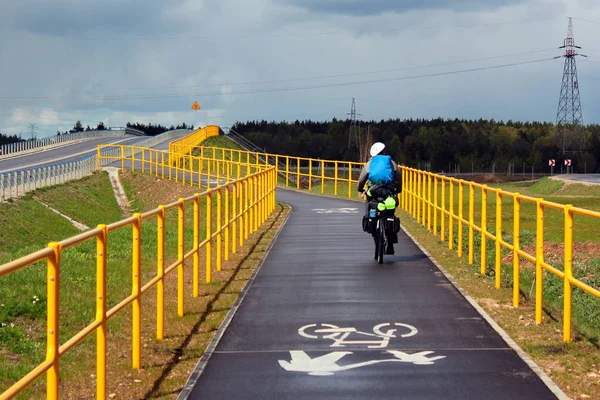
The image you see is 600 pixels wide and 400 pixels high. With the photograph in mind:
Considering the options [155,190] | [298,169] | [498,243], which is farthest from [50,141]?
[498,243]

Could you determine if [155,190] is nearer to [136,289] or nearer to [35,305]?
[35,305]

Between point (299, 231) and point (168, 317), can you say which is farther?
point (299, 231)

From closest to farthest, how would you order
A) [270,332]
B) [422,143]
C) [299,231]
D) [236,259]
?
[270,332] < [236,259] < [299,231] < [422,143]

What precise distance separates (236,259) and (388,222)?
9.23ft

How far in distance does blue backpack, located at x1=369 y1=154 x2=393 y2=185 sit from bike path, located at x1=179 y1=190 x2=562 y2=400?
1363 mm

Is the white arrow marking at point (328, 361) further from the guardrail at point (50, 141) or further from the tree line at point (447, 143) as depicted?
the tree line at point (447, 143)

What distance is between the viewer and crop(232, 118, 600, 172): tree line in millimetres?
142125

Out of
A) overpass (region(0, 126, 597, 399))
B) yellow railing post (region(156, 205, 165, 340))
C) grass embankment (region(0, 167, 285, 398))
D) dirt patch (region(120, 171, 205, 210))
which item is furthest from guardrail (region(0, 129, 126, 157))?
yellow railing post (region(156, 205, 165, 340))

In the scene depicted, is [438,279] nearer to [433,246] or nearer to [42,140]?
[433,246]

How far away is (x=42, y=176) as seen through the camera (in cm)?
4662

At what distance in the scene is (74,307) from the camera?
11289 millimetres

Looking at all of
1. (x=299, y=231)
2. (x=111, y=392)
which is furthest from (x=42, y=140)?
(x=111, y=392)

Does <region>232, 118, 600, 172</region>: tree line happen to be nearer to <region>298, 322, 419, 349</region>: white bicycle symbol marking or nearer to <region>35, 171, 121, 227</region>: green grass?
<region>35, 171, 121, 227</region>: green grass

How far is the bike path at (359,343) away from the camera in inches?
287
